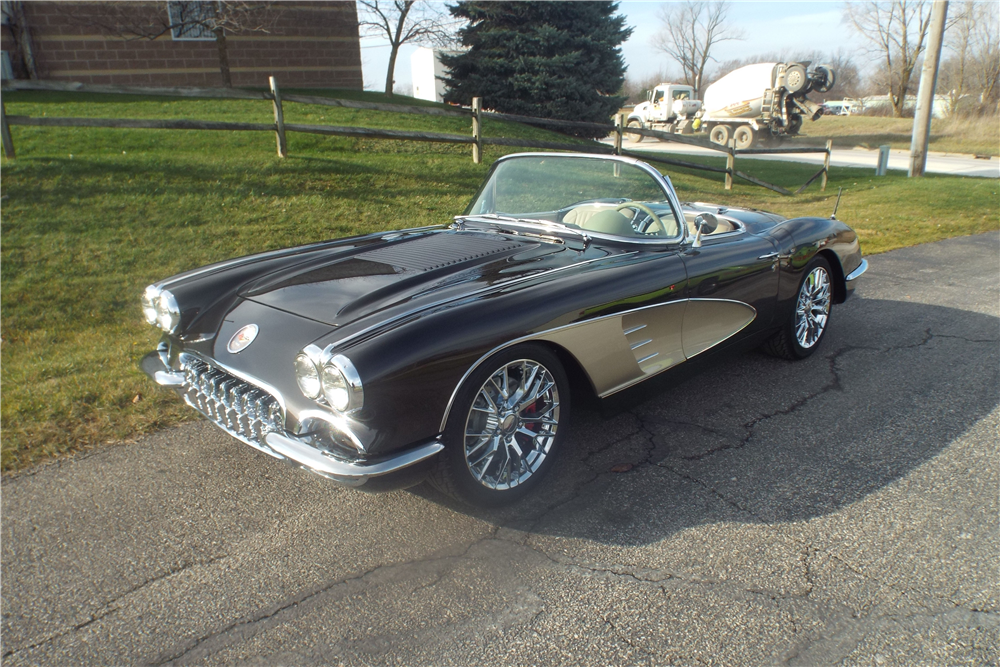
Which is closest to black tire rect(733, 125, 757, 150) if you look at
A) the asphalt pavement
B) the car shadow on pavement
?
the asphalt pavement

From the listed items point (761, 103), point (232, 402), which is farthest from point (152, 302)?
point (761, 103)

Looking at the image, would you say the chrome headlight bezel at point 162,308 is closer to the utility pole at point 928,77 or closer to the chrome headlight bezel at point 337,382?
the chrome headlight bezel at point 337,382

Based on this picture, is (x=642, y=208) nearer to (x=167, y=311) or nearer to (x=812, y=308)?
(x=812, y=308)

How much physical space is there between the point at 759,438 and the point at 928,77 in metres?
14.4

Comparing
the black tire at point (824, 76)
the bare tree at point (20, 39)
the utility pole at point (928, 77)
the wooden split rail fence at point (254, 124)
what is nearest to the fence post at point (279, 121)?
the wooden split rail fence at point (254, 124)

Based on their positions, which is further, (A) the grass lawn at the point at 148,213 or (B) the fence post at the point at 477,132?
(B) the fence post at the point at 477,132

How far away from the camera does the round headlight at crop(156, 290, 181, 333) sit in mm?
A: 3236

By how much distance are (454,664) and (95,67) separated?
17.8m

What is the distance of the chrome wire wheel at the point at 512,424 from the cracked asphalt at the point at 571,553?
0.18 metres

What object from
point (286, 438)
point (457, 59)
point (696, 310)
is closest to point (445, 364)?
point (286, 438)

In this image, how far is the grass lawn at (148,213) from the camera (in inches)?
155

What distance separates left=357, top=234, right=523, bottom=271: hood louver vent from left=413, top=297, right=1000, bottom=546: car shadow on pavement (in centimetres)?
101

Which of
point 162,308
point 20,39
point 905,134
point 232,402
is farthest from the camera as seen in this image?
point 905,134

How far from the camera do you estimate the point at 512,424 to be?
2795 mm
